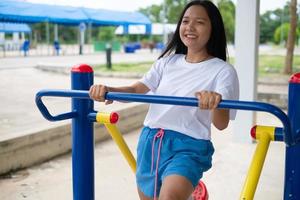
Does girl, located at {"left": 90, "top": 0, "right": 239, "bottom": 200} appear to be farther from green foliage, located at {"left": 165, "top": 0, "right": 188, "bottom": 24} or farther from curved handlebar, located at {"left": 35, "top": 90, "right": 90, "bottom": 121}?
green foliage, located at {"left": 165, "top": 0, "right": 188, "bottom": 24}

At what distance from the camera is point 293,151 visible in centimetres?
151

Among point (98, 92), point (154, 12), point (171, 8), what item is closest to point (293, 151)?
point (98, 92)

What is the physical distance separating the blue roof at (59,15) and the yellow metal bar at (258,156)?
10.3 metres

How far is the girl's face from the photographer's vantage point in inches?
66.7

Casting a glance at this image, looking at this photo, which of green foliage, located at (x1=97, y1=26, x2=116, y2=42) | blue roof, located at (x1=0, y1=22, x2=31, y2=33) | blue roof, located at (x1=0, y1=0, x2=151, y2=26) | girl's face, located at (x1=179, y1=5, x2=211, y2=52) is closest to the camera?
girl's face, located at (x1=179, y1=5, x2=211, y2=52)

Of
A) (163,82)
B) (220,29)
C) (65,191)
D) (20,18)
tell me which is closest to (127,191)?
(65,191)

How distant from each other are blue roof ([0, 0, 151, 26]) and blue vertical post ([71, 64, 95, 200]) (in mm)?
9747

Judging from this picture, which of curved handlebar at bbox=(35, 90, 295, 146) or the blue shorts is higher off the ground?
curved handlebar at bbox=(35, 90, 295, 146)

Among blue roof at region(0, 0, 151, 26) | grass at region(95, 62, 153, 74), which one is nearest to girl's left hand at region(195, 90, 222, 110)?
grass at region(95, 62, 153, 74)

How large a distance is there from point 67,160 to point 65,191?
2.55 feet

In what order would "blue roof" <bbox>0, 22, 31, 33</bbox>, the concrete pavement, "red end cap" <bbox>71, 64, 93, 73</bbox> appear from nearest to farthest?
"red end cap" <bbox>71, 64, 93, 73</bbox> → the concrete pavement → "blue roof" <bbox>0, 22, 31, 33</bbox>

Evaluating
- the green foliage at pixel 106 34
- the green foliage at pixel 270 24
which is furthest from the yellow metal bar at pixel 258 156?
the green foliage at pixel 106 34

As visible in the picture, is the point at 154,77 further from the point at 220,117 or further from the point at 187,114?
the point at 220,117

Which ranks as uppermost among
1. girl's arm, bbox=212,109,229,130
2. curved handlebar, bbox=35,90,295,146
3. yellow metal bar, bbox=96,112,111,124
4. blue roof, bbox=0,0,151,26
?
blue roof, bbox=0,0,151,26
